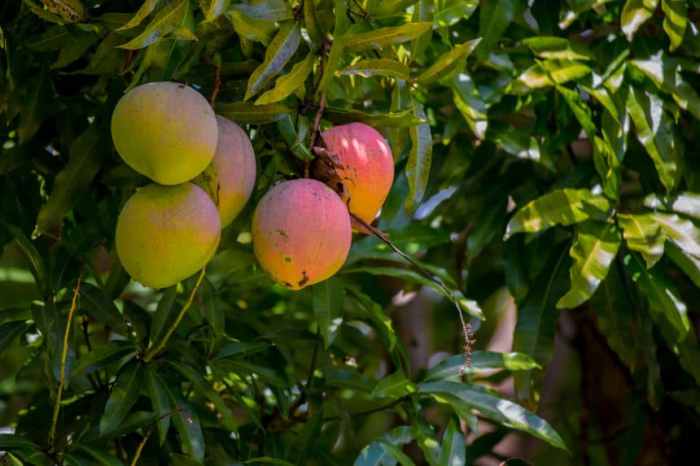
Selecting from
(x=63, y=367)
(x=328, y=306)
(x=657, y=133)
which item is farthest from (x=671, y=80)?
(x=63, y=367)

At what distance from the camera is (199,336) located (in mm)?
1465

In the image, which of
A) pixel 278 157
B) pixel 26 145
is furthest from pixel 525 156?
pixel 26 145

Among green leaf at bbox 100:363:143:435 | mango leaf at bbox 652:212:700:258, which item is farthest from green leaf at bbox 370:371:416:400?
mango leaf at bbox 652:212:700:258

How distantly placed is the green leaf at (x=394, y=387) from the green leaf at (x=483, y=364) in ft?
0.13

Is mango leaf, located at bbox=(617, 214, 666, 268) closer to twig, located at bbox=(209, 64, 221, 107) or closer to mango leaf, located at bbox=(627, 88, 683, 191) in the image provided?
mango leaf, located at bbox=(627, 88, 683, 191)

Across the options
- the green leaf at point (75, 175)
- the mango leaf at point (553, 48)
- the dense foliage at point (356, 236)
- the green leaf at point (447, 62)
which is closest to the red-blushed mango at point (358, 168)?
the dense foliage at point (356, 236)

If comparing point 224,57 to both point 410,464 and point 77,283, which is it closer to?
point 77,283

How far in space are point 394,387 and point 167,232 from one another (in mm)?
587

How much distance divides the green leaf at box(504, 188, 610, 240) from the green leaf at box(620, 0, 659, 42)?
0.23m

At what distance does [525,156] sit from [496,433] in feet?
1.83

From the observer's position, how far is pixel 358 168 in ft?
3.45

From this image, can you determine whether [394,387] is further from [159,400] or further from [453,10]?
[453,10]

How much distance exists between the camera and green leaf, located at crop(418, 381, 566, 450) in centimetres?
136

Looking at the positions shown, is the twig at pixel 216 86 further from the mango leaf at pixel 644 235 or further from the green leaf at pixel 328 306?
the mango leaf at pixel 644 235
